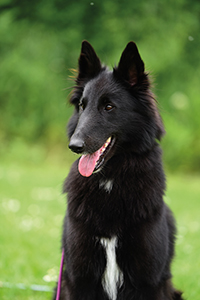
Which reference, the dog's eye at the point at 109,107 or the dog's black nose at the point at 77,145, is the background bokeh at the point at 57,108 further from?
the dog's black nose at the point at 77,145

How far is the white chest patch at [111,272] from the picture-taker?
2715mm

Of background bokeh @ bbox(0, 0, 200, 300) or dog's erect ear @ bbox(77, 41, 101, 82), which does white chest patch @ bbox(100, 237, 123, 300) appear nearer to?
A: background bokeh @ bbox(0, 0, 200, 300)

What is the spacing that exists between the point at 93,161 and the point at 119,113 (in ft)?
1.48

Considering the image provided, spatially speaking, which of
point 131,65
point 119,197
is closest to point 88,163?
point 119,197

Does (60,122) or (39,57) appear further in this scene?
(60,122)

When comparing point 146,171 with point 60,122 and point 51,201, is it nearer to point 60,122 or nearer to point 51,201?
point 51,201

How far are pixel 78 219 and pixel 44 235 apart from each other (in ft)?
11.9

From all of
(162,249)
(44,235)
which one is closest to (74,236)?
(162,249)

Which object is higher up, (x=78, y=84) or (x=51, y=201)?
(x=51, y=201)

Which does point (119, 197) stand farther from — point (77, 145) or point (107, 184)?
point (77, 145)

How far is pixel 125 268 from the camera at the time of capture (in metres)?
2.74

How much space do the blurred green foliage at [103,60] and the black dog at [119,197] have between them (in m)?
3.96

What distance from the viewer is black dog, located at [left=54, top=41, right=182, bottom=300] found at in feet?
8.88

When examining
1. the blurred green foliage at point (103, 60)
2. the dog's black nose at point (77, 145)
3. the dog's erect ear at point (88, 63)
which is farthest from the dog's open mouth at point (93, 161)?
the blurred green foliage at point (103, 60)
